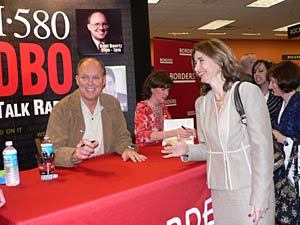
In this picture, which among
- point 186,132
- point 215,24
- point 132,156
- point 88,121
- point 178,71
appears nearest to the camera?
point 132,156

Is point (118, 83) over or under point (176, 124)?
over

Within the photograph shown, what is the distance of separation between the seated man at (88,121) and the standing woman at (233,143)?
1.98 feet

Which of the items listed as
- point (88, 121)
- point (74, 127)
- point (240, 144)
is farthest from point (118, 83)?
point (240, 144)

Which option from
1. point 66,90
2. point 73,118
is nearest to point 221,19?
point 66,90

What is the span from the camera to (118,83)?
4.37 metres

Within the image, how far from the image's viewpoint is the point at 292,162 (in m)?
2.87

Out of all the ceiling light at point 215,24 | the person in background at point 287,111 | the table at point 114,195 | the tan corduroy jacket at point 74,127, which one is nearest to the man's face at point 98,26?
the tan corduroy jacket at point 74,127

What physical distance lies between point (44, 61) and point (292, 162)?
8.43ft

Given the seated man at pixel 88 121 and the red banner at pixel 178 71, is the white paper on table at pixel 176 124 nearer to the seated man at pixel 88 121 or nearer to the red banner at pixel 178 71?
the seated man at pixel 88 121

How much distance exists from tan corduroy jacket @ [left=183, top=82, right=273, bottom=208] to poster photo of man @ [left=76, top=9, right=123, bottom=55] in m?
2.56

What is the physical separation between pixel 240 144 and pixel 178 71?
3.88m

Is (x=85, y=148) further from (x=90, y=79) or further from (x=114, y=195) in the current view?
(x=90, y=79)

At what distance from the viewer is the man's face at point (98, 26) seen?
165 inches

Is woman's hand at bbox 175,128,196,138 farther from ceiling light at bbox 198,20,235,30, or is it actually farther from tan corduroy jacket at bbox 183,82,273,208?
ceiling light at bbox 198,20,235,30
